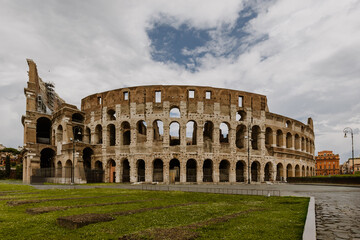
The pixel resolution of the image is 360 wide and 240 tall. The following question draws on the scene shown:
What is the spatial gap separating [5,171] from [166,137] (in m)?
48.6

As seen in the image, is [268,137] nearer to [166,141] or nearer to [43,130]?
[166,141]

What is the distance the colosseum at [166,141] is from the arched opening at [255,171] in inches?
0.6

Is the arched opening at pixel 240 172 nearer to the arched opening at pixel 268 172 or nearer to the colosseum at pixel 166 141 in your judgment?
the colosseum at pixel 166 141

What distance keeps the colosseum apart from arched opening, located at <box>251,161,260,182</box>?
0.05 feet

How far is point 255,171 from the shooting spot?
4244 centimetres

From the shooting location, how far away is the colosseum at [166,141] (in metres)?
37.5

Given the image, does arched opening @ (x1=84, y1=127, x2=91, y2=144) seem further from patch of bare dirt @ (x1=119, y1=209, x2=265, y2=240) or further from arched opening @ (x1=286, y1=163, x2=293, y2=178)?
patch of bare dirt @ (x1=119, y1=209, x2=265, y2=240)

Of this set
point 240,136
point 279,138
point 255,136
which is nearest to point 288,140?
point 279,138

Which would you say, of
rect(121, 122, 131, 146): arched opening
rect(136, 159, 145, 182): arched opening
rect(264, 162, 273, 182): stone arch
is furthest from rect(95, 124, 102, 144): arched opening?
rect(264, 162, 273, 182): stone arch

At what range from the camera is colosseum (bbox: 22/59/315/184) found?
37.5 meters

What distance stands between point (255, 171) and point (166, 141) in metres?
15.2

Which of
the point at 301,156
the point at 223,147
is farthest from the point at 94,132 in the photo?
the point at 301,156

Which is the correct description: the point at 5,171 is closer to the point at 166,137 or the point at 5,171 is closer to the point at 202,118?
the point at 166,137

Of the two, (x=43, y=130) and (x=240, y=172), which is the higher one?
(x=43, y=130)
